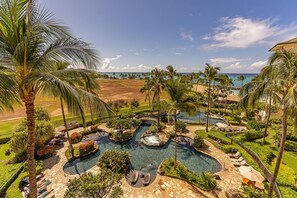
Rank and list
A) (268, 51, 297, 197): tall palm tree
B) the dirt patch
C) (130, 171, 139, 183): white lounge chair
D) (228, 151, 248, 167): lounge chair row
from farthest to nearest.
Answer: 1. (228, 151, 248, 167): lounge chair row
2. the dirt patch
3. (130, 171, 139, 183): white lounge chair
4. (268, 51, 297, 197): tall palm tree

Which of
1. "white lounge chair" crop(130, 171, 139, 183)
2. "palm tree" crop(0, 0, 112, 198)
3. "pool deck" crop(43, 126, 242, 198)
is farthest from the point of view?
"white lounge chair" crop(130, 171, 139, 183)

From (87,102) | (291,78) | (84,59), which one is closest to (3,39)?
(84,59)

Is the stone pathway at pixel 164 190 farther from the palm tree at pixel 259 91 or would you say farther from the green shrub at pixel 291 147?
the green shrub at pixel 291 147

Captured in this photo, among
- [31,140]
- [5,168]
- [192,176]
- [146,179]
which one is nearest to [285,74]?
[192,176]

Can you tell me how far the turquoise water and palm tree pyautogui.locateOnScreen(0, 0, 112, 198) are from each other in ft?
31.5

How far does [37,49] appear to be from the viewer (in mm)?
5457

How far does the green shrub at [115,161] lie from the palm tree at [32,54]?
7659mm

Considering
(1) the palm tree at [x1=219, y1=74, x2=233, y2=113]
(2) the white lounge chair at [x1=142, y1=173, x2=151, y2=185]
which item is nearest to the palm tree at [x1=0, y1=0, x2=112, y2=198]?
(2) the white lounge chair at [x1=142, y1=173, x2=151, y2=185]

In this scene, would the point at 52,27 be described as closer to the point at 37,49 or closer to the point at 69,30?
the point at 69,30

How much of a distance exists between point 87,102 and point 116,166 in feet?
33.9

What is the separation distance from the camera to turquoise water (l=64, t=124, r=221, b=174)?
14.2 m

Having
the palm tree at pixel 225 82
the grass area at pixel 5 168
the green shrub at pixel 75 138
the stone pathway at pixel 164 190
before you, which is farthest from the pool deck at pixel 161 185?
the palm tree at pixel 225 82

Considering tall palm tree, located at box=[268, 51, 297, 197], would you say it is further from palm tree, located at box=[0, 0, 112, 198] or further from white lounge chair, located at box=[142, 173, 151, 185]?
white lounge chair, located at box=[142, 173, 151, 185]

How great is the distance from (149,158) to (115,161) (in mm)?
4335
